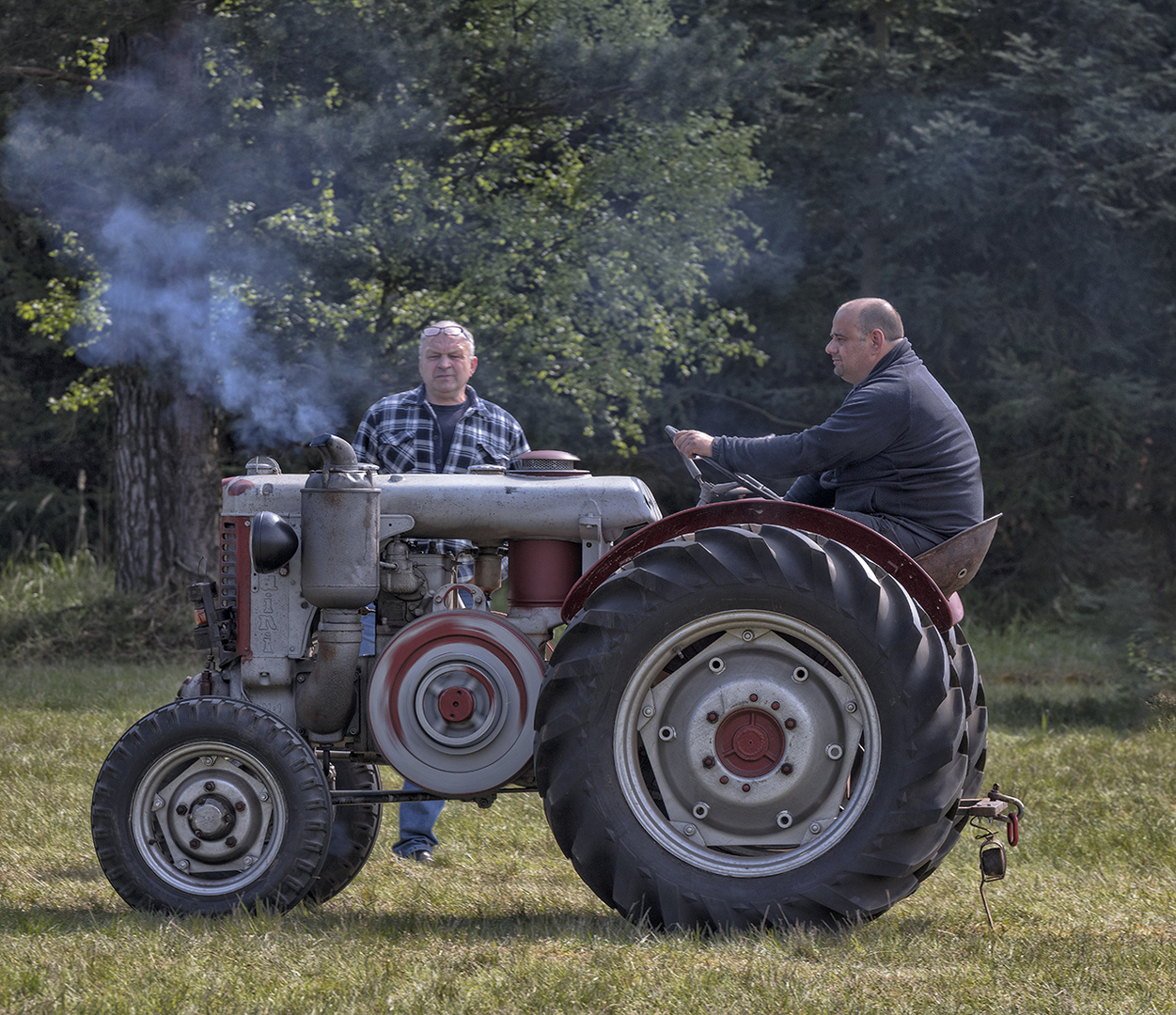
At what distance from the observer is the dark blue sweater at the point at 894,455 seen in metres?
4.21

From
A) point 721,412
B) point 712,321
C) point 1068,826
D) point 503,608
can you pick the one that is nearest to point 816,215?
point 721,412

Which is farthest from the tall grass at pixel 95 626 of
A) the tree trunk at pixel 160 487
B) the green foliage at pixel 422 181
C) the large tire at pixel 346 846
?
the large tire at pixel 346 846

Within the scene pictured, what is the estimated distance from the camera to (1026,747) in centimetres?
765

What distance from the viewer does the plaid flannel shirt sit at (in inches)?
217

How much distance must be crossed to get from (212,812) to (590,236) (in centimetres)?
921

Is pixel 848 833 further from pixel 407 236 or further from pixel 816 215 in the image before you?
pixel 816 215

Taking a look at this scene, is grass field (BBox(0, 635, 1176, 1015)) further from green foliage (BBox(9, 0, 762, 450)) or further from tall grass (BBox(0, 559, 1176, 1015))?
green foliage (BBox(9, 0, 762, 450))

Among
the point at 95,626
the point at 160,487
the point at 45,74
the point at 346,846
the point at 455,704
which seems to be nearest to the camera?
the point at 455,704

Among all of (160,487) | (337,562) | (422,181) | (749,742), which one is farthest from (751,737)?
(422,181)

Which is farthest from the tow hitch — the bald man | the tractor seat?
the bald man

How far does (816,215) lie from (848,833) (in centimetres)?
1339

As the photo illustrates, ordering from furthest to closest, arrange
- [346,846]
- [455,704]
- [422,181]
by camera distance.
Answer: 1. [422,181]
2. [346,846]
3. [455,704]

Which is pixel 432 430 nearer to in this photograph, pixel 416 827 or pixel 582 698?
pixel 416 827

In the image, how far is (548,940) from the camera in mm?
4043
